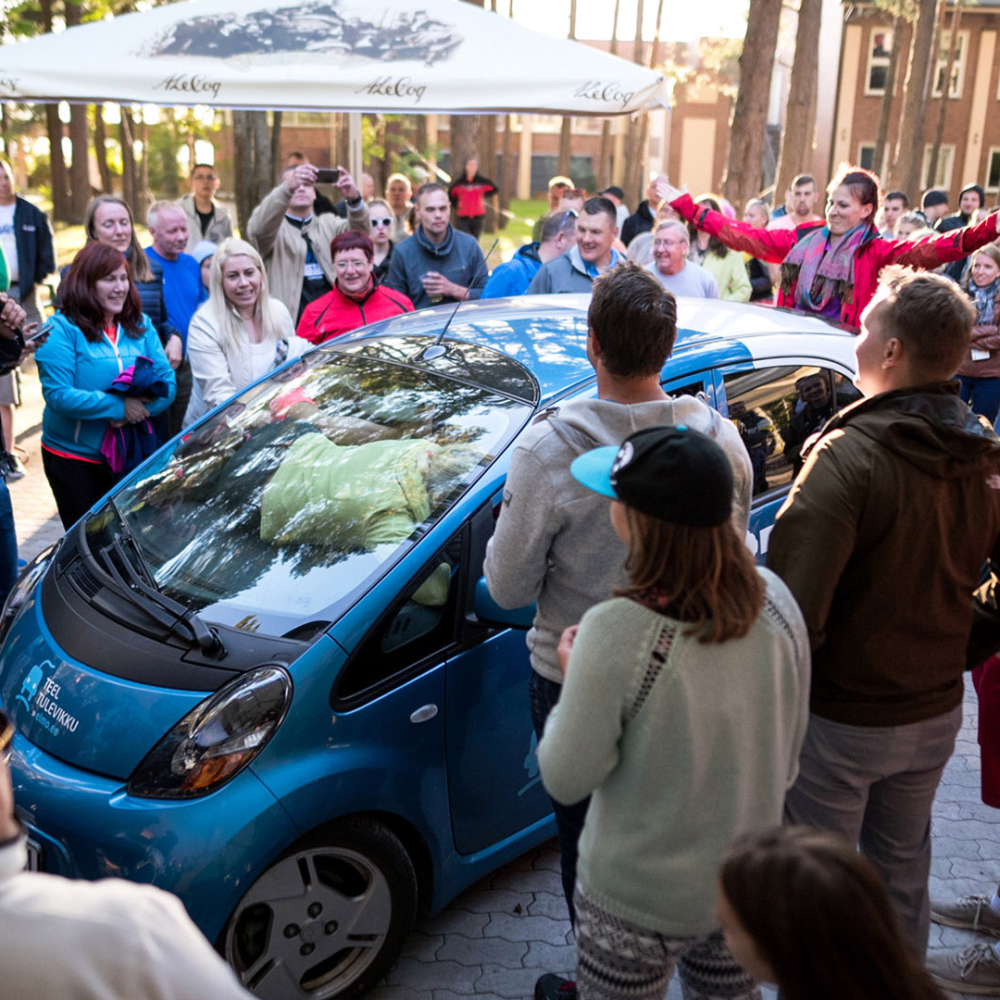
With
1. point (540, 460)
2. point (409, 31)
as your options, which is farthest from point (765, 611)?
point (409, 31)

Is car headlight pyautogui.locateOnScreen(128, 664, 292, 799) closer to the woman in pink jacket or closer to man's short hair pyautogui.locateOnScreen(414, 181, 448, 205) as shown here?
the woman in pink jacket

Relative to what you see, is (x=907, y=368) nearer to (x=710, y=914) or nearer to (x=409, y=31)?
(x=710, y=914)

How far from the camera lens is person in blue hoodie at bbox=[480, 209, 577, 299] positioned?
6.83 metres

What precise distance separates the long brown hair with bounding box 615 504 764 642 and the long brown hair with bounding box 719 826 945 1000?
1.45ft

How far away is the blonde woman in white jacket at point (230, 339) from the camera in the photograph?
532cm

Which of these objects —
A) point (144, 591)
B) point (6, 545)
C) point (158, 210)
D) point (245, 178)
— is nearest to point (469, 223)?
point (245, 178)

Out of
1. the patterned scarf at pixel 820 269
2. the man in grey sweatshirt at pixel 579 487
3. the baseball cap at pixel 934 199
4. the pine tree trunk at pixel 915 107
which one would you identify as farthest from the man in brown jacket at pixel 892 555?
the pine tree trunk at pixel 915 107

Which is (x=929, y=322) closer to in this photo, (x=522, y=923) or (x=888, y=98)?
(x=522, y=923)

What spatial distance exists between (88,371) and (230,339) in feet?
2.54

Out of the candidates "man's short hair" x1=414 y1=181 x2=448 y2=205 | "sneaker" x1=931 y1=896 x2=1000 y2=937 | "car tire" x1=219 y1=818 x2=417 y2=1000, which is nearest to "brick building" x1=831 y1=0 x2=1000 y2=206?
"man's short hair" x1=414 y1=181 x2=448 y2=205

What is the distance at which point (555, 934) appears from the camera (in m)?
3.28

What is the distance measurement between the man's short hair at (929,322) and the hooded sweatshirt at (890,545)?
63 millimetres

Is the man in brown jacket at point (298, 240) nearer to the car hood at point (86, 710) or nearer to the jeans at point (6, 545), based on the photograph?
the jeans at point (6, 545)

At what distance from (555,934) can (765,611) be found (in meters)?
1.85
